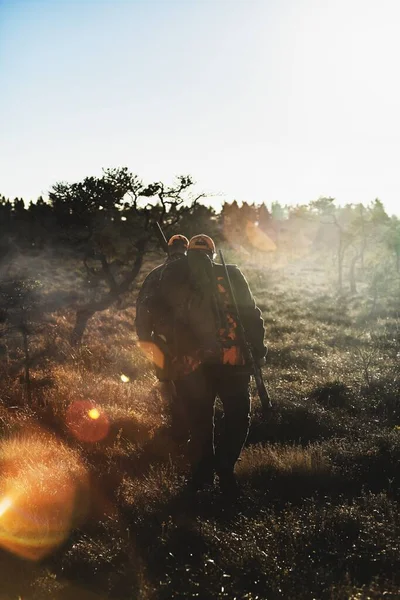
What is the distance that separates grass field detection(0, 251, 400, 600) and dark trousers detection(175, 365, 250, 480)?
10.4 inches

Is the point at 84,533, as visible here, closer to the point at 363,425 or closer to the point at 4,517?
the point at 4,517

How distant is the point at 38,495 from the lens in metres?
3.93

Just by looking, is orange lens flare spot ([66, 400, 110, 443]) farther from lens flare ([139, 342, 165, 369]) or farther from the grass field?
lens flare ([139, 342, 165, 369])

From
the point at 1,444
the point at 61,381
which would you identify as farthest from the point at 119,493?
A: the point at 61,381

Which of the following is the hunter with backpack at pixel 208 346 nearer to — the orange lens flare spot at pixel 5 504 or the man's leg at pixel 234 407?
the man's leg at pixel 234 407

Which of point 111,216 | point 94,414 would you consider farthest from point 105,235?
point 94,414

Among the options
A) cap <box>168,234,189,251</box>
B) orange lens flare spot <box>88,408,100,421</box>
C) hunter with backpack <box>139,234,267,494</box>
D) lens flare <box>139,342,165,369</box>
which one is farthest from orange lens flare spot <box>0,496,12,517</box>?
cap <box>168,234,189,251</box>

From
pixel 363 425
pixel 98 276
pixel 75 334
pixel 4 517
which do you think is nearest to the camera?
pixel 4 517

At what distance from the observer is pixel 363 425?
6.02 meters

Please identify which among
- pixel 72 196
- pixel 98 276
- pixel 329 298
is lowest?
pixel 329 298

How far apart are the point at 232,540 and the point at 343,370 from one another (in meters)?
7.62

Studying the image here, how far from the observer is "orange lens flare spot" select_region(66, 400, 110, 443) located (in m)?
5.64

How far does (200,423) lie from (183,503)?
0.66m

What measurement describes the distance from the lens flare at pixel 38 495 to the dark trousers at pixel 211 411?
40.4 inches
